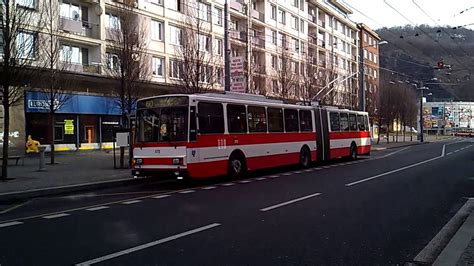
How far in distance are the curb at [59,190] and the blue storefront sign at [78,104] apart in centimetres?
1179

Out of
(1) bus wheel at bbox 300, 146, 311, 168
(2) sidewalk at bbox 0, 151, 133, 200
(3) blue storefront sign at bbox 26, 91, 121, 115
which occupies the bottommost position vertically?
(2) sidewalk at bbox 0, 151, 133, 200

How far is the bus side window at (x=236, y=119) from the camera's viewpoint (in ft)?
54.6

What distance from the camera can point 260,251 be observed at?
6.75 meters

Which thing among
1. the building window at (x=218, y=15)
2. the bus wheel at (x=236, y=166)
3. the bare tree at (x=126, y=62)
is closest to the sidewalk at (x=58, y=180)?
the bare tree at (x=126, y=62)

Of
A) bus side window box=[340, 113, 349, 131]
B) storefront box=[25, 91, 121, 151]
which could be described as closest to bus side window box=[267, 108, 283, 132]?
bus side window box=[340, 113, 349, 131]

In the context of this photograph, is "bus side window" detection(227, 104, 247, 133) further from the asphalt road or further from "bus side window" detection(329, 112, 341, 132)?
"bus side window" detection(329, 112, 341, 132)

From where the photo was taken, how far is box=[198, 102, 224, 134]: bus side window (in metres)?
15.2

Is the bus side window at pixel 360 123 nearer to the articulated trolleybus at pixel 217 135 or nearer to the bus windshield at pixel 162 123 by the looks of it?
the articulated trolleybus at pixel 217 135

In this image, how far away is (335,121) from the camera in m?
25.1

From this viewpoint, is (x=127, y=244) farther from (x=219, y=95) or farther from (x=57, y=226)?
(x=219, y=95)

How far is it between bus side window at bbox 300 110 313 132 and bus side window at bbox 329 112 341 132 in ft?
8.13

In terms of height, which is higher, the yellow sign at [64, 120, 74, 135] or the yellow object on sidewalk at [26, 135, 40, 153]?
the yellow sign at [64, 120, 74, 135]

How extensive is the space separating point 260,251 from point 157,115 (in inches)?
370

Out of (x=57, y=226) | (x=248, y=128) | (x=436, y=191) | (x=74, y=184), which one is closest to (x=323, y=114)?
(x=248, y=128)
